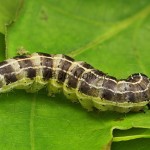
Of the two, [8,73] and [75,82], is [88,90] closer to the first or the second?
[75,82]

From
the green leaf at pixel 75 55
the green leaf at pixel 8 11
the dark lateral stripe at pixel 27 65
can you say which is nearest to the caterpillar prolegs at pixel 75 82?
the dark lateral stripe at pixel 27 65

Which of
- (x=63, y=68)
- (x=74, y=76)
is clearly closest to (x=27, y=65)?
(x=63, y=68)

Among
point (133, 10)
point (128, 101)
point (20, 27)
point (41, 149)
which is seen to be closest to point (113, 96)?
point (128, 101)

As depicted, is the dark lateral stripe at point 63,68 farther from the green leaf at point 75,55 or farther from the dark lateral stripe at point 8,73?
the dark lateral stripe at point 8,73

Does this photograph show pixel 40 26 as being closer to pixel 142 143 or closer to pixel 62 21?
pixel 62 21

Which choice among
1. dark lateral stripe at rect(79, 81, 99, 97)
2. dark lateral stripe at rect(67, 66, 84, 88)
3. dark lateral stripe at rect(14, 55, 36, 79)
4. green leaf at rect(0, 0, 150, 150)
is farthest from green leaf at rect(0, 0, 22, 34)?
dark lateral stripe at rect(79, 81, 99, 97)
